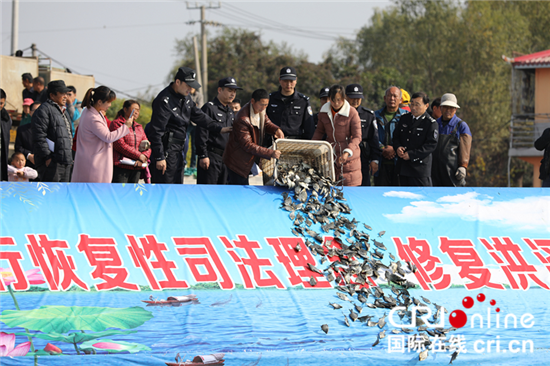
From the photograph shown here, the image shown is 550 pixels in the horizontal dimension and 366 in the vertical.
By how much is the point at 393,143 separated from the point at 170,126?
7.68 feet

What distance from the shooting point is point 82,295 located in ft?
12.6

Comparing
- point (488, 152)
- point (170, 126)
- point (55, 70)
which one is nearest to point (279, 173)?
point (170, 126)

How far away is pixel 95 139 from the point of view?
491 cm

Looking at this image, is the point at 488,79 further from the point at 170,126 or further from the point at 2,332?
the point at 2,332

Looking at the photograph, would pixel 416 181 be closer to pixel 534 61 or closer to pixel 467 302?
pixel 467 302

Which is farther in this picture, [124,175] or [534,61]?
[534,61]

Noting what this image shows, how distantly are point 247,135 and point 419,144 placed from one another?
1818 mm

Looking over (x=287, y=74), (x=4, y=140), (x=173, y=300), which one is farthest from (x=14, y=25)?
(x=173, y=300)

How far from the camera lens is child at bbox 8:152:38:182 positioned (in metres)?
5.84

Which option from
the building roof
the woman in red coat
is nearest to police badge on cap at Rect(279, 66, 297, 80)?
the woman in red coat

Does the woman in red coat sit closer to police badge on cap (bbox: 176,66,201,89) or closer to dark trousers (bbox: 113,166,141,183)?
dark trousers (bbox: 113,166,141,183)

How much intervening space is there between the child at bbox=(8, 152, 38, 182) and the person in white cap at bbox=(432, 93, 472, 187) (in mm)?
4230

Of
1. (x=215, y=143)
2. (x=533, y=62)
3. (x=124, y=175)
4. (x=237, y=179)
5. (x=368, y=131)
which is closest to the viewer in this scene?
(x=237, y=179)

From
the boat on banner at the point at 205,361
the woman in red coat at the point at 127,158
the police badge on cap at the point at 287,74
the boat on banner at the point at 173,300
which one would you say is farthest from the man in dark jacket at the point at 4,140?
the boat on banner at the point at 205,361
